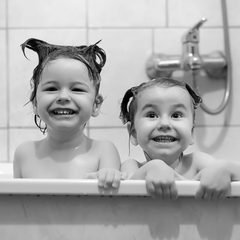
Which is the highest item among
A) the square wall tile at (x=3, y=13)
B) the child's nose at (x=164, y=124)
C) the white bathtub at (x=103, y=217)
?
the square wall tile at (x=3, y=13)

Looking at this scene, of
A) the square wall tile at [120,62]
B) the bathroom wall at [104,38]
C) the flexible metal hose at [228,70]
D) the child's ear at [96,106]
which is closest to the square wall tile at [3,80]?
the bathroom wall at [104,38]

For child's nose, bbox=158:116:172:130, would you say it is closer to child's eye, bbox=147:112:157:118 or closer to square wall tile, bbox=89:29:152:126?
child's eye, bbox=147:112:157:118

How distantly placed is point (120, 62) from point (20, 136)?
21.6 inches

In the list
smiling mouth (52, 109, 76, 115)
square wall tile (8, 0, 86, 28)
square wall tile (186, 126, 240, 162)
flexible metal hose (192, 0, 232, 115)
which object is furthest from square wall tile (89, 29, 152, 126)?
smiling mouth (52, 109, 76, 115)

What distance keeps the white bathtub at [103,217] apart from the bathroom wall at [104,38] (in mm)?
885

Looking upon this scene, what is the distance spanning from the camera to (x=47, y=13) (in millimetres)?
1602

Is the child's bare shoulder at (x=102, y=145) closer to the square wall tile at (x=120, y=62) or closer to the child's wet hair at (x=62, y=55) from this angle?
the child's wet hair at (x=62, y=55)

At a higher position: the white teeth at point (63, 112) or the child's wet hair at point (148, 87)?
the child's wet hair at point (148, 87)

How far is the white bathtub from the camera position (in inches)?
28.4

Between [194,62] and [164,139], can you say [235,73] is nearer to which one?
[194,62]

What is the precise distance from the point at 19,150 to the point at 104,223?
1.49 ft

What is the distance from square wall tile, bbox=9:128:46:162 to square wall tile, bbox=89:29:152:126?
26 centimetres

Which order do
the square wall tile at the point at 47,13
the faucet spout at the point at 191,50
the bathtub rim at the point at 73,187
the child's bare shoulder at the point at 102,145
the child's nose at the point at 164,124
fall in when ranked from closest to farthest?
the bathtub rim at the point at 73,187
the child's nose at the point at 164,124
the child's bare shoulder at the point at 102,145
the faucet spout at the point at 191,50
the square wall tile at the point at 47,13

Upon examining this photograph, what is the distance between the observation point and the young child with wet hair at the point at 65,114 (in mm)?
949
